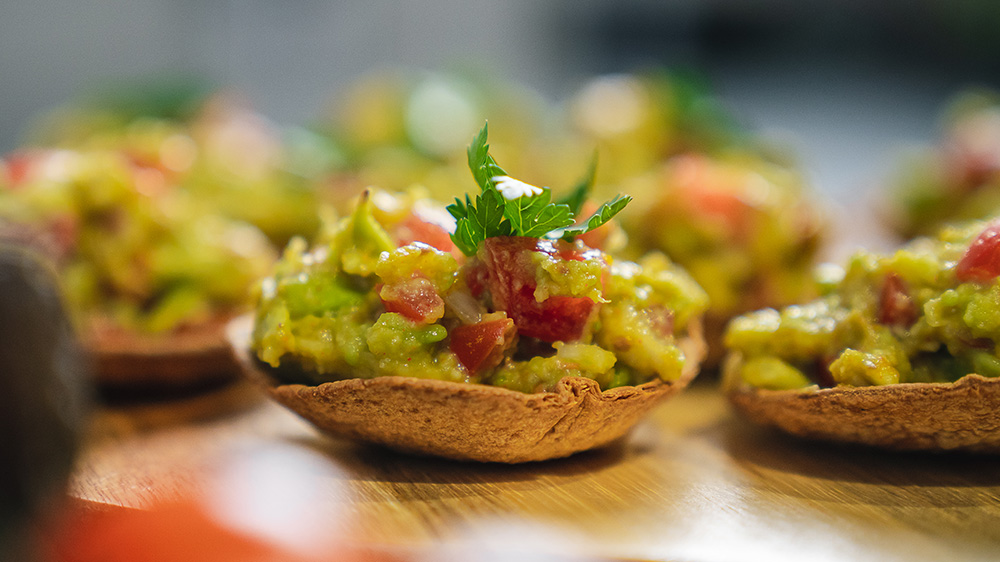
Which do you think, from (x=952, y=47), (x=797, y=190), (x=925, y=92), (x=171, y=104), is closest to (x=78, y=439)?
(x=797, y=190)

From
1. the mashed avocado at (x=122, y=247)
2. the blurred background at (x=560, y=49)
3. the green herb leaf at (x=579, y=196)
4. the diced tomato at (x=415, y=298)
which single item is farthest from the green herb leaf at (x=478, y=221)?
the blurred background at (x=560, y=49)

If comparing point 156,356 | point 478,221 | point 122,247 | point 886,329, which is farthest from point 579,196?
point 122,247

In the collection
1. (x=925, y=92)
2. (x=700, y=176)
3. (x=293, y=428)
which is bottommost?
(x=293, y=428)

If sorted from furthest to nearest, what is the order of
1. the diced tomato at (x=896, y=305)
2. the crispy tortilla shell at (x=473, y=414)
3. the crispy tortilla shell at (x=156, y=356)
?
the crispy tortilla shell at (x=156, y=356) < the diced tomato at (x=896, y=305) < the crispy tortilla shell at (x=473, y=414)

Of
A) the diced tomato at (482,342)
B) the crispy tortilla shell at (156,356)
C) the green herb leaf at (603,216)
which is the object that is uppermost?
the green herb leaf at (603,216)

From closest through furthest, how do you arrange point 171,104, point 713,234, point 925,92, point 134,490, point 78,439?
point 78,439 < point 134,490 < point 713,234 < point 171,104 < point 925,92

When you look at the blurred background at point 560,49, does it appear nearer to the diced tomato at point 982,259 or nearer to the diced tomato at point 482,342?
the diced tomato at point 982,259

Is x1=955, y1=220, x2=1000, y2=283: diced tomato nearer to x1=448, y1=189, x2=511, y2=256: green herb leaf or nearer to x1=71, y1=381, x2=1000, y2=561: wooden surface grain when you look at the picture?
x1=71, y1=381, x2=1000, y2=561: wooden surface grain

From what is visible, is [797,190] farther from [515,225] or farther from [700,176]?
[515,225]
